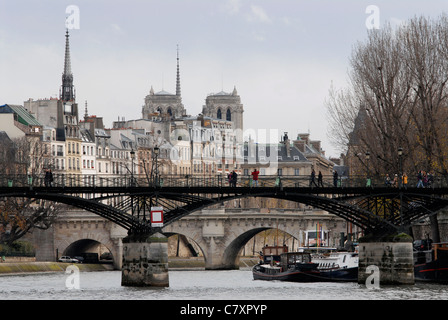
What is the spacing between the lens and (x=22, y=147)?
410 feet

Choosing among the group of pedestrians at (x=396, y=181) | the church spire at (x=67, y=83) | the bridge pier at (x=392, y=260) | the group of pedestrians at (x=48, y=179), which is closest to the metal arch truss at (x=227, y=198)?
the group of pedestrians at (x=48, y=179)

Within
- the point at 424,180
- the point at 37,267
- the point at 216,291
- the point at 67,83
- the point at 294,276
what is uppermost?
the point at 67,83

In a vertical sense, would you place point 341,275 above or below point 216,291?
above

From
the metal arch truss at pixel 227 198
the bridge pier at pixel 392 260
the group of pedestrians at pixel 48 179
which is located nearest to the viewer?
Result: the group of pedestrians at pixel 48 179

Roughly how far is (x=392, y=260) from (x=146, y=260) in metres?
14.5

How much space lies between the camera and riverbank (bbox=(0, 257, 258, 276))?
369 ft

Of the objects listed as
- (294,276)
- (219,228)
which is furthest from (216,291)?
(219,228)

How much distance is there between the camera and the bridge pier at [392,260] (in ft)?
272

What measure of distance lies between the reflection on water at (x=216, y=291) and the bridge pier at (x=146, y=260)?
103cm

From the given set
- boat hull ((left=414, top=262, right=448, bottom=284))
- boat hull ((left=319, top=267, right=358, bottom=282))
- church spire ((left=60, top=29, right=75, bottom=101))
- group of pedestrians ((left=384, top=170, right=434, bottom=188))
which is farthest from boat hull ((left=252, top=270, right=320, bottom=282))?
church spire ((left=60, top=29, right=75, bottom=101))

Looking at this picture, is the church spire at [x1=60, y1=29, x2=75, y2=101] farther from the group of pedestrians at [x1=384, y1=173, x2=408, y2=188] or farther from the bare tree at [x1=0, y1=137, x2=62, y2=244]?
the group of pedestrians at [x1=384, y1=173, x2=408, y2=188]

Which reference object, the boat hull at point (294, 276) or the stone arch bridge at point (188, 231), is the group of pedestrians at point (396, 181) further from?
the stone arch bridge at point (188, 231)

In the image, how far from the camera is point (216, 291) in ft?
267

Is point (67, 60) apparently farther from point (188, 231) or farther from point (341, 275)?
point (341, 275)
